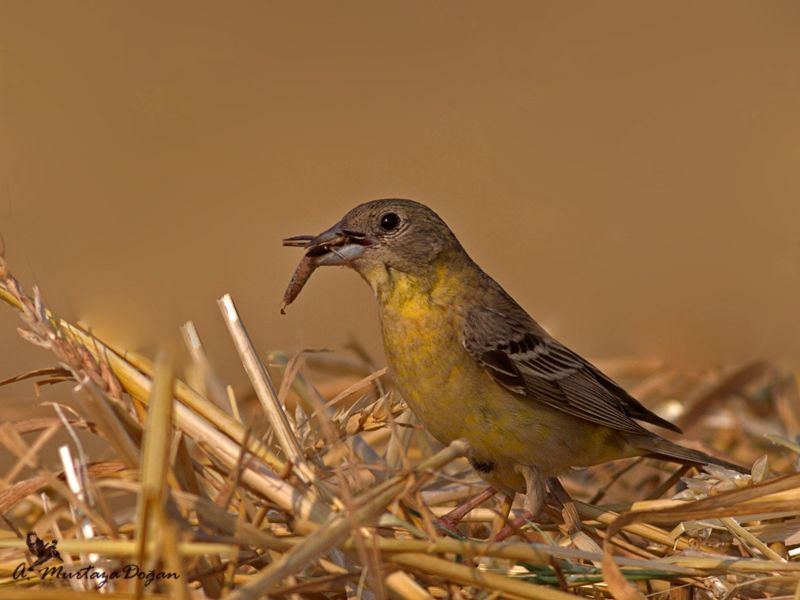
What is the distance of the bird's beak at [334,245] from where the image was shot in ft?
14.3

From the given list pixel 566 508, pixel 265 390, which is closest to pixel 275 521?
pixel 265 390

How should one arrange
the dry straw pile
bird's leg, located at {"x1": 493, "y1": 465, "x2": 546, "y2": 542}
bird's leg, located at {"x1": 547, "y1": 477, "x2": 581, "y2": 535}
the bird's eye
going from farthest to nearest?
the bird's eye < bird's leg, located at {"x1": 493, "y1": 465, "x2": 546, "y2": 542} < bird's leg, located at {"x1": 547, "y1": 477, "x2": 581, "y2": 535} < the dry straw pile

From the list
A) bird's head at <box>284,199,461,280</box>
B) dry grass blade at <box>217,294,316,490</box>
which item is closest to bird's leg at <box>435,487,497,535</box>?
dry grass blade at <box>217,294,316,490</box>

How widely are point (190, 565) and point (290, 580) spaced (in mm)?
382

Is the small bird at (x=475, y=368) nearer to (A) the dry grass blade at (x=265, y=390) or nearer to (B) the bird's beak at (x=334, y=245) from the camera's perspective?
(B) the bird's beak at (x=334, y=245)

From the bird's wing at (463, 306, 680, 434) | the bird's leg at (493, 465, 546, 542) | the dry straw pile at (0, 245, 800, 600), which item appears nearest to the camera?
the dry straw pile at (0, 245, 800, 600)

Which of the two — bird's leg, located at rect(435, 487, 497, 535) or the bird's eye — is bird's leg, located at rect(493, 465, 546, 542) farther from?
the bird's eye

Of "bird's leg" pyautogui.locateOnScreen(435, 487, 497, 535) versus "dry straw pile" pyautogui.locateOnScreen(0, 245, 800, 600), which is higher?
"dry straw pile" pyautogui.locateOnScreen(0, 245, 800, 600)

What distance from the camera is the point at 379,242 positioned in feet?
14.7

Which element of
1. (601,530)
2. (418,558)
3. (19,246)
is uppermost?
(19,246)

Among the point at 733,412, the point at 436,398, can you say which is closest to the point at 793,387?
the point at 733,412

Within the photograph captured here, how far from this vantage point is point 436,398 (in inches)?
164

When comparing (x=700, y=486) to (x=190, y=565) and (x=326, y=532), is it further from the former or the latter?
(x=190, y=565)

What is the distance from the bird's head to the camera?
14.5 ft
